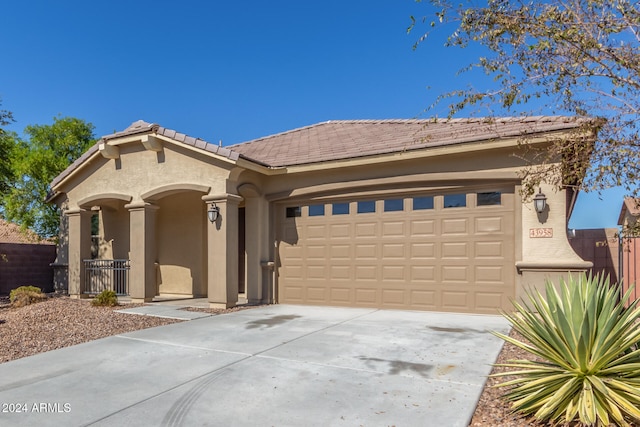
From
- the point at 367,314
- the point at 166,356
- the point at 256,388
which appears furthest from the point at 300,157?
the point at 256,388

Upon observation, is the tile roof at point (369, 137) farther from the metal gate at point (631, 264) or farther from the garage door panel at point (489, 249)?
the metal gate at point (631, 264)

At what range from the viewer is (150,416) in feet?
12.6

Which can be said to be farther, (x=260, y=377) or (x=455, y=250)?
(x=455, y=250)

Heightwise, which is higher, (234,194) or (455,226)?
(234,194)

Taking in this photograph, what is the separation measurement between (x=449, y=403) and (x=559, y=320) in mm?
1285

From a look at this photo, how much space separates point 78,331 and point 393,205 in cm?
700

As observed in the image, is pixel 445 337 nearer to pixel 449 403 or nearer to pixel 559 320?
pixel 449 403

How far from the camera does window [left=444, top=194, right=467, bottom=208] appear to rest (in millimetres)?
9250

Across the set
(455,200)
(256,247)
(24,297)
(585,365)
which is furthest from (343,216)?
(24,297)

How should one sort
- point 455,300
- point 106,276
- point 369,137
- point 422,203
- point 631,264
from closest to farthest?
point 631,264, point 455,300, point 422,203, point 369,137, point 106,276

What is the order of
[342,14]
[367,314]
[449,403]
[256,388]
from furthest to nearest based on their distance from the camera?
[342,14], [367,314], [256,388], [449,403]

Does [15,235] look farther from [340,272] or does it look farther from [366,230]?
[366,230]

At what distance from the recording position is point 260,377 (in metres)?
4.85

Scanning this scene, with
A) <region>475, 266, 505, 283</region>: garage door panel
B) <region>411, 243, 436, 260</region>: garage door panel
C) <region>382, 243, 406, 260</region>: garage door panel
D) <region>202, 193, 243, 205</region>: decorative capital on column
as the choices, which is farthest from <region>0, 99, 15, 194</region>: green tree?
<region>475, 266, 505, 283</region>: garage door panel
